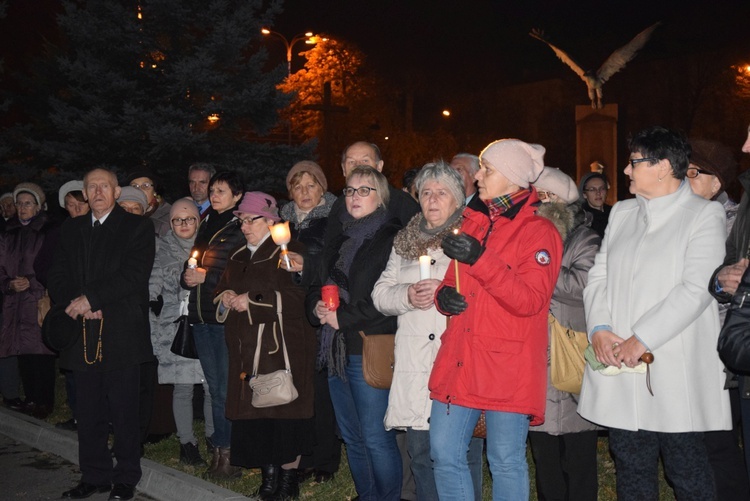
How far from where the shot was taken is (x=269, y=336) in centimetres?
595

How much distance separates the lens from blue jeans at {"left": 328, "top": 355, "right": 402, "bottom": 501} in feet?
17.3

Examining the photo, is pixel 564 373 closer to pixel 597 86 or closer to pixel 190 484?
pixel 190 484

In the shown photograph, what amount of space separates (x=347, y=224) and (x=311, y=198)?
1.16m

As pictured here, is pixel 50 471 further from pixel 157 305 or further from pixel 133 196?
pixel 133 196

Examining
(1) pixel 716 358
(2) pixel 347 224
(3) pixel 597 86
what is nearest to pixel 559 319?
(1) pixel 716 358

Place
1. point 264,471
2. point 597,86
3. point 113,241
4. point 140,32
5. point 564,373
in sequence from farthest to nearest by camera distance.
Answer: point 597,86 < point 140,32 < point 113,241 < point 264,471 < point 564,373

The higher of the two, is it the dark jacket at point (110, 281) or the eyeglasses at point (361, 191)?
the eyeglasses at point (361, 191)

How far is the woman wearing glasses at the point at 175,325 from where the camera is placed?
722 cm

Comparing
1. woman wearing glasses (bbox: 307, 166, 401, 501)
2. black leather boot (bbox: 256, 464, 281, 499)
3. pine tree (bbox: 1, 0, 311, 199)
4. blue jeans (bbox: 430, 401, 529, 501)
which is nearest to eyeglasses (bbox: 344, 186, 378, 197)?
woman wearing glasses (bbox: 307, 166, 401, 501)

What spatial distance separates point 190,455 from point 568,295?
3.84m

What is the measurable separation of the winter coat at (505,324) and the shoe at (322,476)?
245 cm

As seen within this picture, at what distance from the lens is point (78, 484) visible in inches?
267

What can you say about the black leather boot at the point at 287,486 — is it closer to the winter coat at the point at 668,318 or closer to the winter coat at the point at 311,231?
the winter coat at the point at 311,231

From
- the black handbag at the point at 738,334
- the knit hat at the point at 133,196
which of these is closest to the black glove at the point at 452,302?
the black handbag at the point at 738,334
